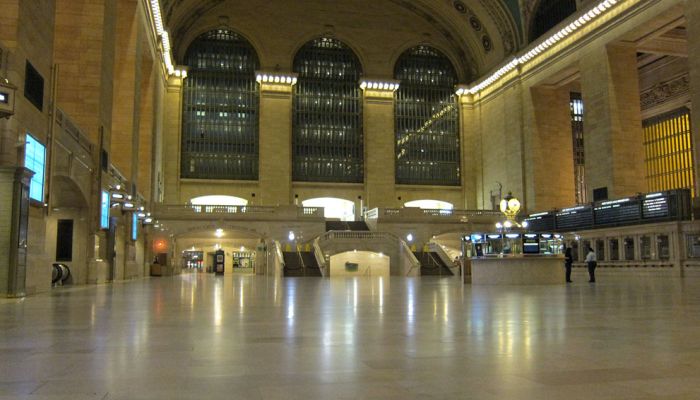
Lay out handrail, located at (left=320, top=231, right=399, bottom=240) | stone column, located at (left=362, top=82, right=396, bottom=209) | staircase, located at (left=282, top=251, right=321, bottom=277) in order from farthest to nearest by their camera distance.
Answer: stone column, located at (left=362, top=82, right=396, bottom=209), handrail, located at (left=320, top=231, right=399, bottom=240), staircase, located at (left=282, top=251, right=321, bottom=277)

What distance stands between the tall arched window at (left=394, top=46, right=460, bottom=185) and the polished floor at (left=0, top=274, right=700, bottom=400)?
37.2m

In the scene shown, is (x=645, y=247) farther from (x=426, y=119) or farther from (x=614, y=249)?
(x=426, y=119)

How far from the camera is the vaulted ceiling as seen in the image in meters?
39.8

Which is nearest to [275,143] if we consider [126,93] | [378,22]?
[378,22]

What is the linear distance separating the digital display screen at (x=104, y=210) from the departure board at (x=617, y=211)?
827 inches

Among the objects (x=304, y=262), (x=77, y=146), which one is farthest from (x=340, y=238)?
(x=77, y=146)

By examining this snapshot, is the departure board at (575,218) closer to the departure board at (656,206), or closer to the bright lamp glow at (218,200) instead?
the departure board at (656,206)

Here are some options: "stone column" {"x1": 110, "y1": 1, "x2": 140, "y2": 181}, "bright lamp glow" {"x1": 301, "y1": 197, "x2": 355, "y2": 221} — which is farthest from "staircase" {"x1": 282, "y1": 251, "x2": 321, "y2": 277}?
"bright lamp glow" {"x1": 301, "y1": 197, "x2": 355, "y2": 221}

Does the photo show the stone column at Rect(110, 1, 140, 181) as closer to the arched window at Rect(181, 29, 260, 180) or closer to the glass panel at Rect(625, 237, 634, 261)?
the arched window at Rect(181, 29, 260, 180)

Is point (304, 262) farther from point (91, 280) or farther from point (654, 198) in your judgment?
point (654, 198)

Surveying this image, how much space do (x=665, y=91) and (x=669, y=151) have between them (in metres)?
4.06

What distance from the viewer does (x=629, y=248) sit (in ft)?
86.2

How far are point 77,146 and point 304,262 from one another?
15204 millimetres

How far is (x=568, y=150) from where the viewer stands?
37531 mm
